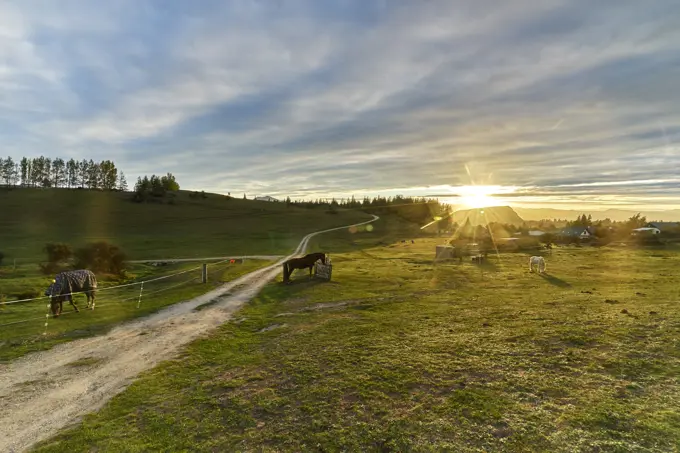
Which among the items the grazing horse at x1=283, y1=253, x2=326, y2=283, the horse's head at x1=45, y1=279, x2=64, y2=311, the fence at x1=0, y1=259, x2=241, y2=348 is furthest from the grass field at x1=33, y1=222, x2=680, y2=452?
the grazing horse at x1=283, y1=253, x2=326, y2=283

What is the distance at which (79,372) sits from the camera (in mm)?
11008

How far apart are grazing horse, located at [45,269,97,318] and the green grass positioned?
0.55m

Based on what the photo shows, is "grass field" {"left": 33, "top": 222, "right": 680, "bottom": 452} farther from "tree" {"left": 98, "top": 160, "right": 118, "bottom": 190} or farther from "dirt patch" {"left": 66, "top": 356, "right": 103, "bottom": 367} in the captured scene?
"tree" {"left": 98, "top": 160, "right": 118, "bottom": 190}

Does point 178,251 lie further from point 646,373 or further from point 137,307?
point 646,373

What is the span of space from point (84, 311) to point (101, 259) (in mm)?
17942

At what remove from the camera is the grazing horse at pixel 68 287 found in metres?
18.1

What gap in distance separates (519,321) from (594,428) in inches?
315

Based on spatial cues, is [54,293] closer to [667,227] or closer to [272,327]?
[272,327]

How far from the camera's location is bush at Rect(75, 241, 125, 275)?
110 feet

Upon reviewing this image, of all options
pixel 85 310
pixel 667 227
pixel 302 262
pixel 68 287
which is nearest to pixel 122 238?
pixel 302 262

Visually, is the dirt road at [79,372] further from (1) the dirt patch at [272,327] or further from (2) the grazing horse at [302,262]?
(2) the grazing horse at [302,262]

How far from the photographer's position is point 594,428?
22.8ft

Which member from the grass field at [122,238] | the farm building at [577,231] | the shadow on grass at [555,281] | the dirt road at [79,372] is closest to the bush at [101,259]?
the grass field at [122,238]

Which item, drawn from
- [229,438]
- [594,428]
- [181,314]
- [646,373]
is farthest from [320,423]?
[181,314]
